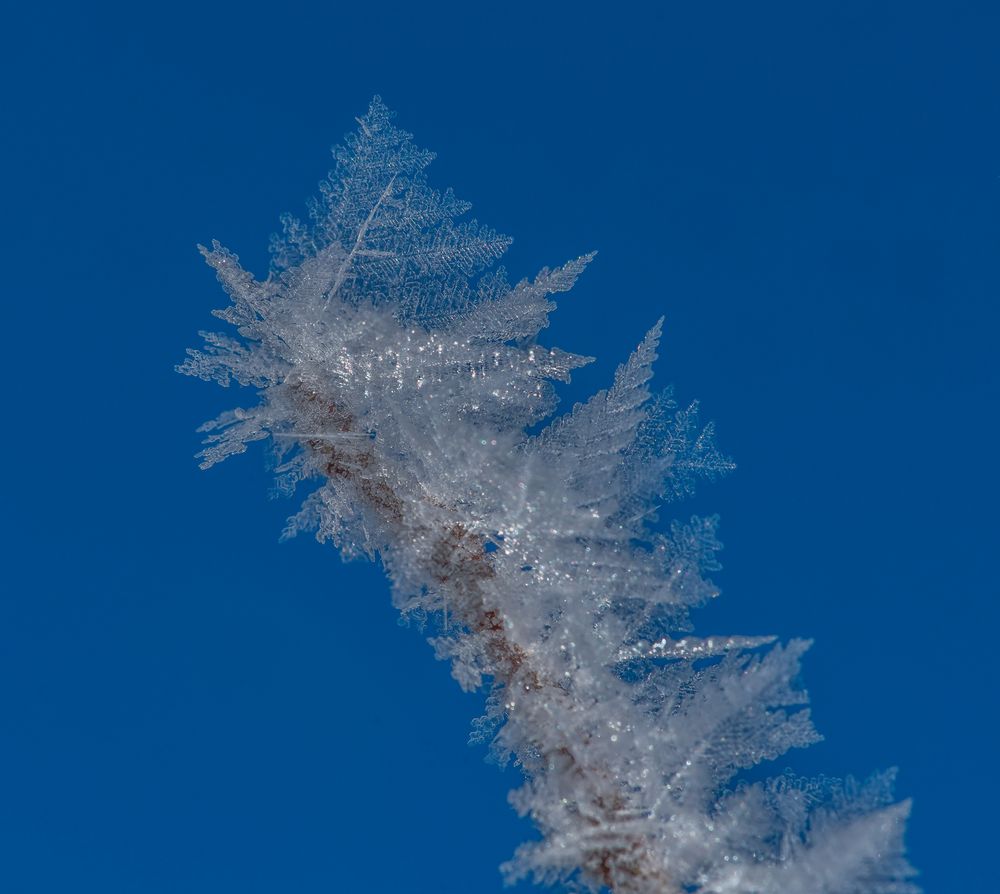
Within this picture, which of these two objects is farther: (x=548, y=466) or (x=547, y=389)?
(x=547, y=389)

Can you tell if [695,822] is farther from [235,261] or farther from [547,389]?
[235,261]

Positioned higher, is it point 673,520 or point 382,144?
point 382,144

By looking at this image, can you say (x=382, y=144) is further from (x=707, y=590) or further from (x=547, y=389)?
(x=707, y=590)

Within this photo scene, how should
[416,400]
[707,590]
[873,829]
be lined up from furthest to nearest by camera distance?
[416,400] < [707,590] < [873,829]

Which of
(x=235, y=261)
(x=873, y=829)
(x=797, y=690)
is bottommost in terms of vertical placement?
(x=873, y=829)

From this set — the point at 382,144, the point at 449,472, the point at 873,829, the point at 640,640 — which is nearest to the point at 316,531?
the point at 449,472

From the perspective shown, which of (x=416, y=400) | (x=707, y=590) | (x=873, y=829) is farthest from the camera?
(x=416, y=400)

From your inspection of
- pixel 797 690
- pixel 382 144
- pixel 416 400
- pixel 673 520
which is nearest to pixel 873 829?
pixel 797 690
